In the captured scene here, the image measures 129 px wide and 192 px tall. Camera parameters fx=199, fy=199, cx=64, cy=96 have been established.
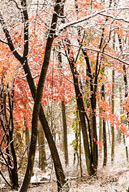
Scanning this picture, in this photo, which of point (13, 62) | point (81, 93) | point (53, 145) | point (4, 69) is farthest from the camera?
point (81, 93)

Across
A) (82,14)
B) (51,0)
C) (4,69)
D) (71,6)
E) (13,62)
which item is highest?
(71,6)

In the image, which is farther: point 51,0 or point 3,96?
point 3,96

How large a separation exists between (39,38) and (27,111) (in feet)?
13.7

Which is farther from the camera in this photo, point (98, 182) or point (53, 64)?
point (98, 182)

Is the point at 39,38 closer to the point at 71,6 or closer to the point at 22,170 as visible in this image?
the point at 71,6

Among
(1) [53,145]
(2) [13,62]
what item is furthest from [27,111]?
(1) [53,145]

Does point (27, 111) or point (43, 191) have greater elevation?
point (27, 111)

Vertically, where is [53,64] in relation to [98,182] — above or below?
above

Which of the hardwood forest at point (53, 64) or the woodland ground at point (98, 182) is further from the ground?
the hardwood forest at point (53, 64)

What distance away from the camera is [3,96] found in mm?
6566

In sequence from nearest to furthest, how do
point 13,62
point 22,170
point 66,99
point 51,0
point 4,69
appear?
point 51,0 < point 4,69 < point 13,62 < point 66,99 < point 22,170

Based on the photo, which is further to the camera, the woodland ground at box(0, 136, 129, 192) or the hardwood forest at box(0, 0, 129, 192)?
the woodland ground at box(0, 136, 129, 192)

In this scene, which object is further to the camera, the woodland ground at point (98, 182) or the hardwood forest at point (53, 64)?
the woodland ground at point (98, 182)

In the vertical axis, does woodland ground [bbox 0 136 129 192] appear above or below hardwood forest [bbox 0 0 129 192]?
below
